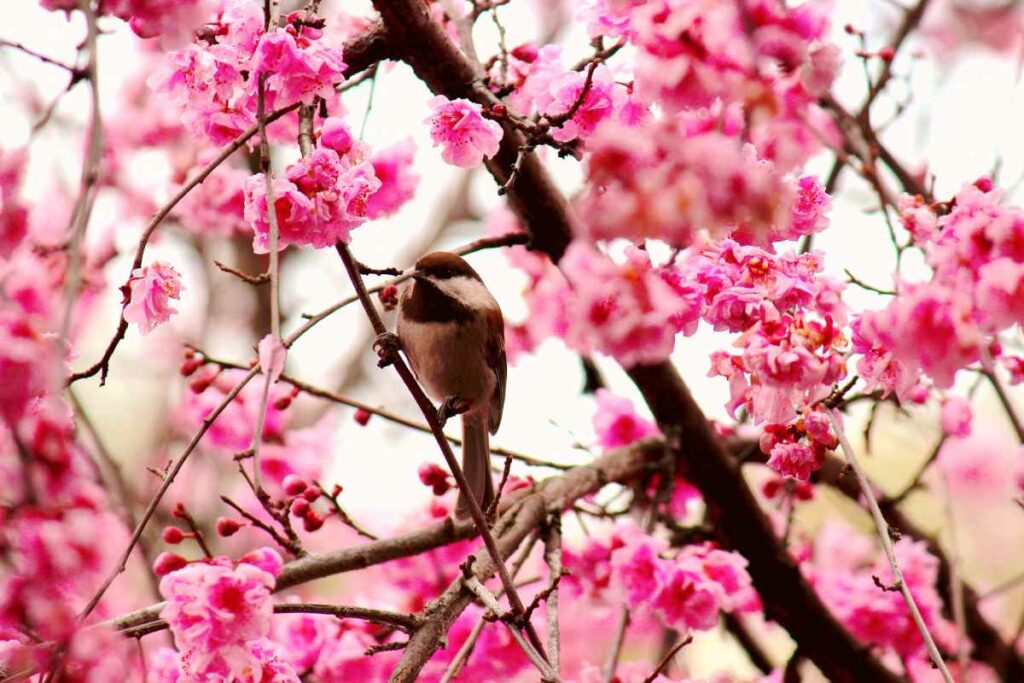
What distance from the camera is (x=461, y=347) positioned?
2.52 metres

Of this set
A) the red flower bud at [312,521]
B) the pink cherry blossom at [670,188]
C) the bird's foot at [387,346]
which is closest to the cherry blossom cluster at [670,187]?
the pink cherry blossom at [670,188]

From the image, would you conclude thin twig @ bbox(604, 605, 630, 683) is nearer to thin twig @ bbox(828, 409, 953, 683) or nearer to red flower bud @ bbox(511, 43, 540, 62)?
thin twig @ bbox(828, 409, 953, 683)

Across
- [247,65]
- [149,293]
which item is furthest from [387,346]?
[247,65]

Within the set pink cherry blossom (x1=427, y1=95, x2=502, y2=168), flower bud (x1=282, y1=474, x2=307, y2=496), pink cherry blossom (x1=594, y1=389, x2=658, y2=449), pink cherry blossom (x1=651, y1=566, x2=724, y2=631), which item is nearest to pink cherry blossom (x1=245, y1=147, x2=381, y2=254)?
pink cherry blossom (x1=427, y1=95, x2=502, y2=168)

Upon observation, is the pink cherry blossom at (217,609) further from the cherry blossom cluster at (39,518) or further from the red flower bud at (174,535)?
the red flower bud at (174,535)

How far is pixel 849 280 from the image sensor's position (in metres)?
1.90

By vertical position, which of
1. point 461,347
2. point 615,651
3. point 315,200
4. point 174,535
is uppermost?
point 461,347

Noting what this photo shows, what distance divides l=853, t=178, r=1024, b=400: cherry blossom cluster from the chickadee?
1.12 meters

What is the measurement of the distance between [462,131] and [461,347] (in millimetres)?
806

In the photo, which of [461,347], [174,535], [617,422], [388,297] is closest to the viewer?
[174,535]

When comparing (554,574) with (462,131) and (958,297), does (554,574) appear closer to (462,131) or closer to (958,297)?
(462,131)

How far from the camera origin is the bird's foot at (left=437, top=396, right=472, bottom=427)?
252 centimetres

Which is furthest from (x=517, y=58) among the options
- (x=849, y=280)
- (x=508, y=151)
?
(x=849, y=280)

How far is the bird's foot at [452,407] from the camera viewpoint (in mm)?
2520
